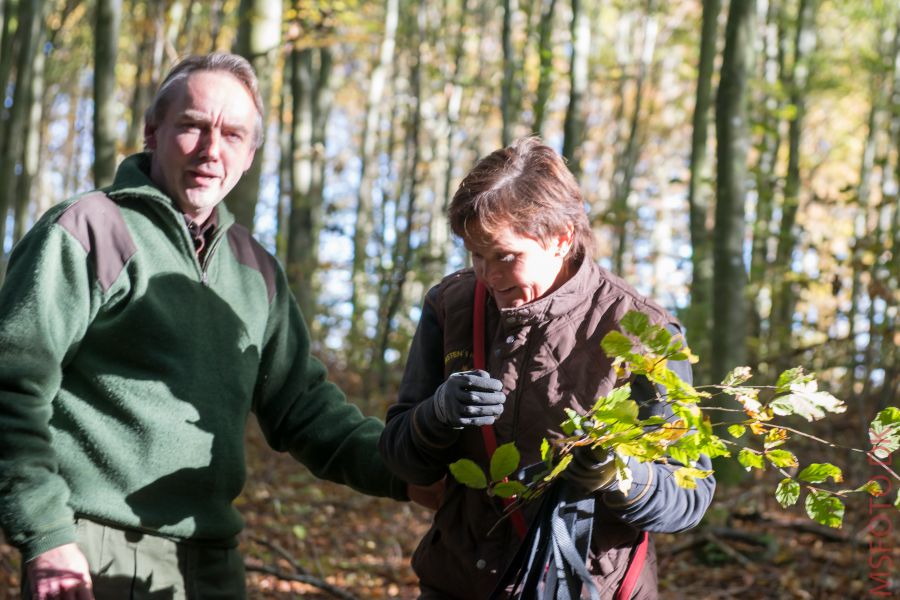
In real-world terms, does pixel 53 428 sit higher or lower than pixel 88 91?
lower

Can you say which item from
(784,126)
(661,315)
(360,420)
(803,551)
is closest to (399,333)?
(803,551)

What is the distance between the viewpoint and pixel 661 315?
2.59 metres

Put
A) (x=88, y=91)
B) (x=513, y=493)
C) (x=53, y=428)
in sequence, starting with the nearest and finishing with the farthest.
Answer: (x=513, y=493)
(x=53, y=428)
(x=88, y=91)

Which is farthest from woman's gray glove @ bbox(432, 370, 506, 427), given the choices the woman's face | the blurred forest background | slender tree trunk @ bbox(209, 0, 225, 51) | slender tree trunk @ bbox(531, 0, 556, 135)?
slender tree trunk @ bbox(209, 0, 225, 51)

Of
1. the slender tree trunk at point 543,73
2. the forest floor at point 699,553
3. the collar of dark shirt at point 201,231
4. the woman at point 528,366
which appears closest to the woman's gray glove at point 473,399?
the woman at point 528,366

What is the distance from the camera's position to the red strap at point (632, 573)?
8.44 feet

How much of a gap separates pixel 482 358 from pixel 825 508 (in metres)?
0.96

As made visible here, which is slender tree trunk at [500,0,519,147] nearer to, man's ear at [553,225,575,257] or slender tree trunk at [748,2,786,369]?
slender tree trunk at [748,2,786,369]

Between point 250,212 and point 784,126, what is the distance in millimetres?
16378

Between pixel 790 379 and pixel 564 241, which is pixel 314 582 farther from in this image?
pixel 790 379

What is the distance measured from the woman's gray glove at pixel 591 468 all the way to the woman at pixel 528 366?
178 millimetres

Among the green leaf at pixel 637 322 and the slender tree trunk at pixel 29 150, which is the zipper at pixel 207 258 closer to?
the green leaf at pixel 637 322

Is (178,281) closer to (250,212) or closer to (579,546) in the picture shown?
(579,546)

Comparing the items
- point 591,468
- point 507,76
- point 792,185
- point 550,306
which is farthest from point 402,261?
point 591,468
